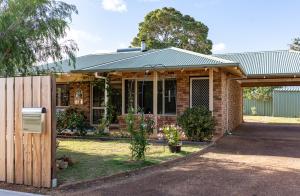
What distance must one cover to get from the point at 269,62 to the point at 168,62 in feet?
31.0

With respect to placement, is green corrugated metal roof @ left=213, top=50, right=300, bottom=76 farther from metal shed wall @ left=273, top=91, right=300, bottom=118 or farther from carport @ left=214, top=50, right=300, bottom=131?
metal shed wall @ left=273, top=91, right=300, bottom=118

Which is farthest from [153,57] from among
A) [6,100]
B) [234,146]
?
[6,100]

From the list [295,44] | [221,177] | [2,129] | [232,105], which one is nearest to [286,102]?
[232,105]

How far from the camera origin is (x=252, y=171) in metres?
7.84

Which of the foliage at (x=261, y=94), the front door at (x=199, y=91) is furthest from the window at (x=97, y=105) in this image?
the foliage at (x=261, y=94)

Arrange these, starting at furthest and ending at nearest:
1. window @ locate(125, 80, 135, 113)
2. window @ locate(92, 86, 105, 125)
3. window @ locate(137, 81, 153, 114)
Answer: window @ locate(92, 86, 105, 125), window @ locate(125, 80, 135, 113), window @ locate(137, 81, 153, 114)

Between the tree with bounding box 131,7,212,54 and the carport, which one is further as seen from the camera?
the tree with bounding box 131,7,212,54

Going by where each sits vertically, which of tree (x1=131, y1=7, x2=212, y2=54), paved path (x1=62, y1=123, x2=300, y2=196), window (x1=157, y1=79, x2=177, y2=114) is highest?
tree (x1=131, y1=7, x2=212, y2=54)

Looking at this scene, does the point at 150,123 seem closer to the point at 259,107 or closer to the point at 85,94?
the point at 85,94

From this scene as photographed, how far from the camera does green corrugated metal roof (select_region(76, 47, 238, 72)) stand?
1248cm

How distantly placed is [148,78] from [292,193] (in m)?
9.75

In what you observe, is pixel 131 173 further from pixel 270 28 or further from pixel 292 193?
pixel 270 28

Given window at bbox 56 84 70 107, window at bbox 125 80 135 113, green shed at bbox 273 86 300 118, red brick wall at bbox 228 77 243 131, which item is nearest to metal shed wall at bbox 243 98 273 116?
green shed at bbox 273 86 300 118

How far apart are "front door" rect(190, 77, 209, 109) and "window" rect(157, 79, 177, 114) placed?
2.58ft
